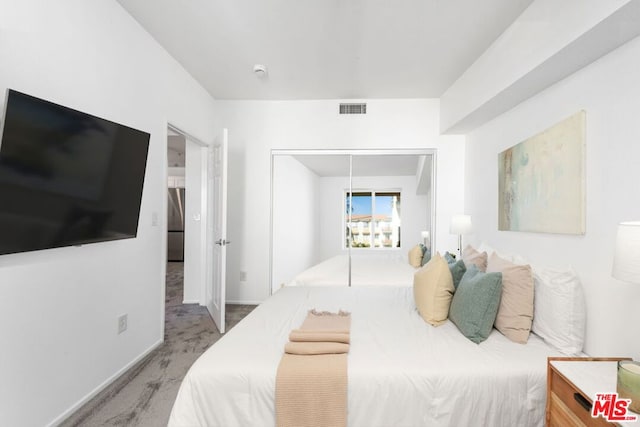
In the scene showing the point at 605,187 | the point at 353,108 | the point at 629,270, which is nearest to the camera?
the point at 629,270

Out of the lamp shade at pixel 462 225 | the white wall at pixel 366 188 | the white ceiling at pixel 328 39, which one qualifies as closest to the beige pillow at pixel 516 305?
the lamp shade at pixel 462 225

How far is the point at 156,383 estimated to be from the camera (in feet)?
7.66

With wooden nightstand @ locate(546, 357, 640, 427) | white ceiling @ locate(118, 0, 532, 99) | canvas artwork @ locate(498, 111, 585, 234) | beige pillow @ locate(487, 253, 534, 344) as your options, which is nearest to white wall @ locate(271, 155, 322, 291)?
white ceiling @ locate(118, 0, 532, 99)

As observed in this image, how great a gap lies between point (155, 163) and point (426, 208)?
3.08 m

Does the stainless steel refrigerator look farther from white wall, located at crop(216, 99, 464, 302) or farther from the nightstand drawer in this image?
the nightstand drawer

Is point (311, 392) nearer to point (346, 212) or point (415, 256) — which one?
point (415, 256)

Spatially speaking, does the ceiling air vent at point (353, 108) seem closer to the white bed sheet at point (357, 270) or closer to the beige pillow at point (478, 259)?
the white bed sheet at point (357, 270)

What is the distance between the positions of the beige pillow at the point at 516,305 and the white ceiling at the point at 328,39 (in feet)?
6.05

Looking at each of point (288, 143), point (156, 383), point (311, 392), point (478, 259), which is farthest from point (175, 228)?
point (311, 392)

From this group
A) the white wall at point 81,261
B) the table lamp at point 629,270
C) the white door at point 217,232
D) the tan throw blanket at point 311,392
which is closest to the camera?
the table lamp at point 629,270

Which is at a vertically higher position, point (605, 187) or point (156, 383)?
point (605, 187)

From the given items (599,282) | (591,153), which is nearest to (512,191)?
(591,153)

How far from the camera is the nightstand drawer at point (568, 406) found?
1.18 m

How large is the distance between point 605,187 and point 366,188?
8.10 ft
